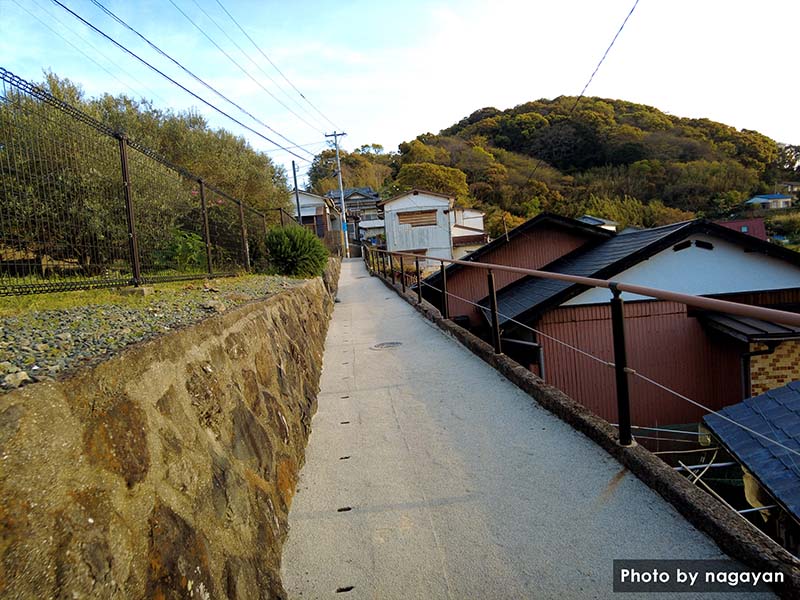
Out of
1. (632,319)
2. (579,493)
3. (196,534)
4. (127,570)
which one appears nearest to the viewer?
(127,570)

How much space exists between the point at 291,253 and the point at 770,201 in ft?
185

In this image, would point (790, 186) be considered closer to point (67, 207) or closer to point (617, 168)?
point (617, 168)

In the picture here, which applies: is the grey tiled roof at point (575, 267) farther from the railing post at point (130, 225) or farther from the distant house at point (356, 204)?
the distant house at point (356, 204)

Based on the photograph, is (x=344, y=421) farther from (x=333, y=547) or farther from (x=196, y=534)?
(x=196, y=534)

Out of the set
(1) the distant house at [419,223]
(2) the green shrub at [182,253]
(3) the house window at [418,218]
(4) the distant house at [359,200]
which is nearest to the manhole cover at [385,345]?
(2) the green shrub at [182,253]

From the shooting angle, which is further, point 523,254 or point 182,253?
point 523,254

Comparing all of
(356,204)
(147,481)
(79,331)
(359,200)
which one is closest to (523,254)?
(79,331)

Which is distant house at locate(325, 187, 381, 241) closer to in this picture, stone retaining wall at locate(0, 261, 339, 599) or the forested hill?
the forested hill

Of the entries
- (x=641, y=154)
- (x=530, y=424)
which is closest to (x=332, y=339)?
(x=530, y=424)

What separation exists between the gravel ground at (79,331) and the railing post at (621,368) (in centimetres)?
207

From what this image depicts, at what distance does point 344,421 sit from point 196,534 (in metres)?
2.15

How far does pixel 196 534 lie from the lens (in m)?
1.42

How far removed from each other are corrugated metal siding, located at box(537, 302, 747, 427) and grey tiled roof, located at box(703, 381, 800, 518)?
4328 mm

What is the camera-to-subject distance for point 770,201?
49.1 m
